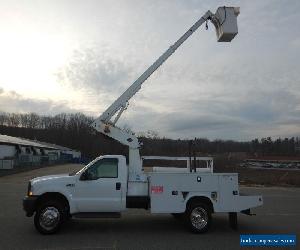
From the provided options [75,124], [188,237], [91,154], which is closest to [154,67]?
[188,237]

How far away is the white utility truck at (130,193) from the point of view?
11.6 meters

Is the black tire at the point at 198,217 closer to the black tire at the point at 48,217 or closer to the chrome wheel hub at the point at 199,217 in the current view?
the chrome wheel hub at the point at 199,217

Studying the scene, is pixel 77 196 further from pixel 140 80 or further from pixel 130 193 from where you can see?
pixel 140 80

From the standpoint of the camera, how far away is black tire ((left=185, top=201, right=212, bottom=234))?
11844mm

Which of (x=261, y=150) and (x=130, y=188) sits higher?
(x=261, y=150)

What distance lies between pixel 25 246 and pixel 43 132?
6487 inches

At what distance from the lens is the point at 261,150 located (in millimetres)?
173000

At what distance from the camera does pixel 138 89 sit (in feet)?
45.2

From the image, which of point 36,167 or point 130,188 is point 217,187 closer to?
point 130,188

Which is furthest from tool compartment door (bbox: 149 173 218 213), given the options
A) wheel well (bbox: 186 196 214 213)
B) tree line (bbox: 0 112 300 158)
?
tree line (bbox: 0 112 300 158)

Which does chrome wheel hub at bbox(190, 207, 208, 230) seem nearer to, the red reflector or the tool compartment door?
the tool compartment door

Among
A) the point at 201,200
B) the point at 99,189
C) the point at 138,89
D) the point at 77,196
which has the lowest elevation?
the point at 201,200

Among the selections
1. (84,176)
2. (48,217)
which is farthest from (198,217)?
(48,217)

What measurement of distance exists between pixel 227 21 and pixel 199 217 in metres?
6.25
